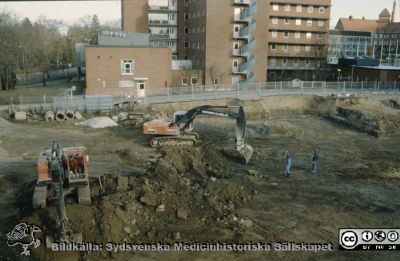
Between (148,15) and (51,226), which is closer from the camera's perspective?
(51,226)

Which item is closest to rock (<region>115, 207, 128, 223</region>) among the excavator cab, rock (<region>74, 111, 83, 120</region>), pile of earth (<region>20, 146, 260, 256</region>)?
pile of earth (<region>20, 146, 260, 256</region>)

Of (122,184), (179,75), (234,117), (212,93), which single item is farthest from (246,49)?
(122,184)

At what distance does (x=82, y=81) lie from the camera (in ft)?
183

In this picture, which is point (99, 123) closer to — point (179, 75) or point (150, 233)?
point (150, 233)

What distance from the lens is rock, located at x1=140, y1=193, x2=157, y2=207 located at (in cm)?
1564

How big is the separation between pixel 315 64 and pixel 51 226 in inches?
2220

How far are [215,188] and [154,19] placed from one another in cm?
4465

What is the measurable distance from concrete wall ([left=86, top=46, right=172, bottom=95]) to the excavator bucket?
68.5 feet

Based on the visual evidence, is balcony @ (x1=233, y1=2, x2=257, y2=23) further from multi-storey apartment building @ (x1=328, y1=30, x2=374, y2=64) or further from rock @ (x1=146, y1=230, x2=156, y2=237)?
multi-storey apartment building @ (x1=328, y1=30, x2=374, y2=64)

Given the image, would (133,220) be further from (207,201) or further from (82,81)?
(82,81)

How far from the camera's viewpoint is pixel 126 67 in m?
43.3

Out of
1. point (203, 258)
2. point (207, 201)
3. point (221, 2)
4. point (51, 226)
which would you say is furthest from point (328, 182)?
point (221, 2)

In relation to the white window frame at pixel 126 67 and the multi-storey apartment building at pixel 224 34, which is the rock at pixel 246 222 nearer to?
the white window frame at pixel 126 67

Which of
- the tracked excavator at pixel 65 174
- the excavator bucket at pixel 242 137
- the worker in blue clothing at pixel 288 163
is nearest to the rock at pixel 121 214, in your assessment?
the tracked excavator at pixel 65 174
